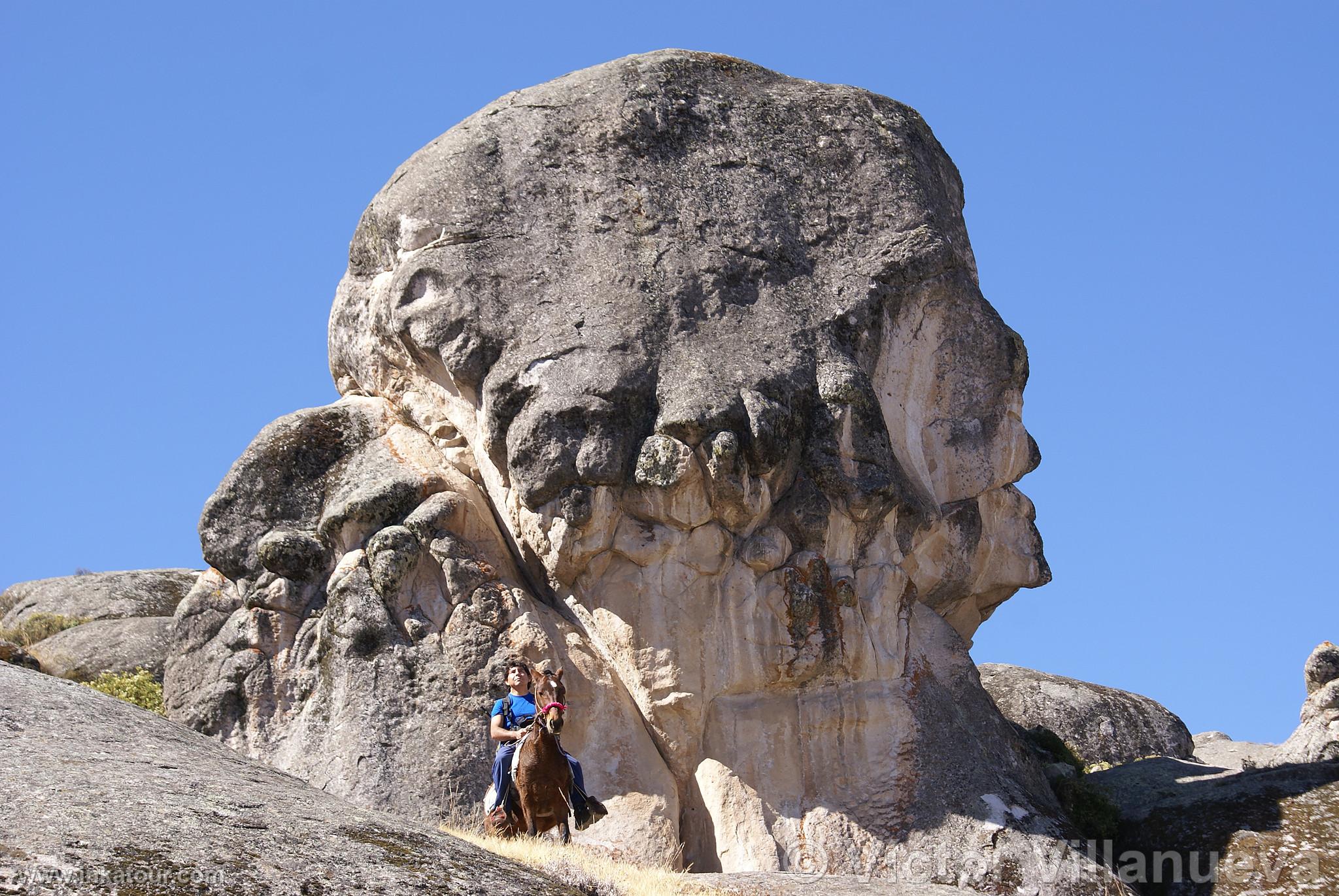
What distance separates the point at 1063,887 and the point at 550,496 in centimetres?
689

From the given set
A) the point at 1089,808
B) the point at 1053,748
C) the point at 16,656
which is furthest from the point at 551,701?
the point at 16,656

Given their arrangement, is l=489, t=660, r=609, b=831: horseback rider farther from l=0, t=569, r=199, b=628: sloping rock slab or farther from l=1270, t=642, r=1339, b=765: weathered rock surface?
l=0, t=569, r=199, b=628: sloping rock slab

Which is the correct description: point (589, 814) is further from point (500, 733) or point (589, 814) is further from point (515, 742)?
point (500, 733)

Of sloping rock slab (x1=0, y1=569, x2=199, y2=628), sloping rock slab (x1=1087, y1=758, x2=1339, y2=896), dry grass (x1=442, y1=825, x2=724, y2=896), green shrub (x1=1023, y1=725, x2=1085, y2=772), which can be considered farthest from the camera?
sloping rock slab (x1=0, y1=569, x2=199, y2=628)

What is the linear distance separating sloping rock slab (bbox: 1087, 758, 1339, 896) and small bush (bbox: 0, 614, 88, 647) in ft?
57.3

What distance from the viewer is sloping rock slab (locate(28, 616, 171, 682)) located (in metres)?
26.8

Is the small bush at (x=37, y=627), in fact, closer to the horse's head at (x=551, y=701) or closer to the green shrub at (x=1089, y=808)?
the horse's head at (x=551, y=701)

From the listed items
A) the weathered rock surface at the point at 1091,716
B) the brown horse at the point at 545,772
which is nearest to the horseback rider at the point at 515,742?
the brown horse at the point at 545,772

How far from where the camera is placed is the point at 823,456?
811 inches

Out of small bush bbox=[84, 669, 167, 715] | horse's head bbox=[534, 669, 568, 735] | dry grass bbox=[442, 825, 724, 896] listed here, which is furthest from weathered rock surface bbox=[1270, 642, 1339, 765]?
small bush bbox=[84, 669, 167, 715]

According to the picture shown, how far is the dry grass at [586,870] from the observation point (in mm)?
14664

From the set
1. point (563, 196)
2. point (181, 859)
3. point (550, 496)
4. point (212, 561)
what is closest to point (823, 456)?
point (550, 496)

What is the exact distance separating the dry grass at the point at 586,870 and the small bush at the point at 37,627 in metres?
15.2

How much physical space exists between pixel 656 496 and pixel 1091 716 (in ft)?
39.7
